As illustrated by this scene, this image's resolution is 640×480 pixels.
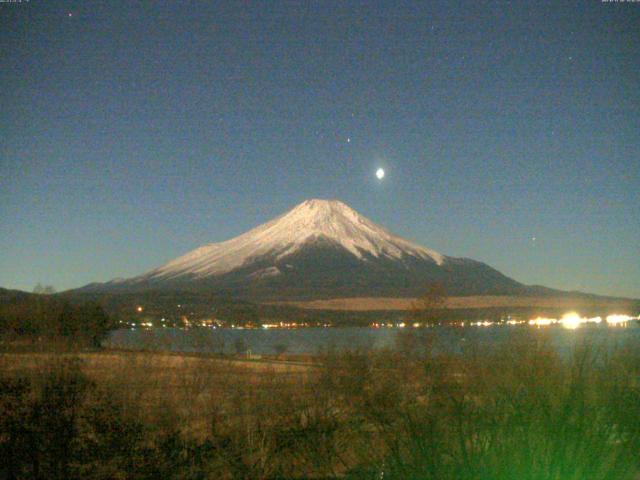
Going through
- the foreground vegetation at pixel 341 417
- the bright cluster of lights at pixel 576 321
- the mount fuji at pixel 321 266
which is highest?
the mount fuji at pixel 321 266

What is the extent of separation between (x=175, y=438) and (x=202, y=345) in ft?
36.9

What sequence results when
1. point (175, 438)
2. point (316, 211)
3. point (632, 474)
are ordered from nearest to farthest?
point (632, 474), point (175, 438), point (316, 211)

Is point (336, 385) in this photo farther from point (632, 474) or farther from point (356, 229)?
point (356, 229)

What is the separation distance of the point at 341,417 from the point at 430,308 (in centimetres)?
1690

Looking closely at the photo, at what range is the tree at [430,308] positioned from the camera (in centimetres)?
2592

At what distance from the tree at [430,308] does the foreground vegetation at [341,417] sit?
11.3m

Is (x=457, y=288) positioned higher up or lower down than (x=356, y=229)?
lower down

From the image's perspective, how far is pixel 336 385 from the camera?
42.6 ft

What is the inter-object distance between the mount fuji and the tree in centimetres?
6612

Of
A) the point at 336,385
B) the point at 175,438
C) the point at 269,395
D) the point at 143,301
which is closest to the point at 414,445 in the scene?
the point at 175,438

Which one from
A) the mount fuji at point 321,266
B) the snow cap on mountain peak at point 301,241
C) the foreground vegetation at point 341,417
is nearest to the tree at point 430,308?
the foreground vegetation at point 341,417

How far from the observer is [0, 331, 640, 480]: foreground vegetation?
429 cm

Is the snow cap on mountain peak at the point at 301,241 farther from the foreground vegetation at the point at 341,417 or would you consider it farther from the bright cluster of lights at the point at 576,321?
the foreground vegetation at the point at 341,417

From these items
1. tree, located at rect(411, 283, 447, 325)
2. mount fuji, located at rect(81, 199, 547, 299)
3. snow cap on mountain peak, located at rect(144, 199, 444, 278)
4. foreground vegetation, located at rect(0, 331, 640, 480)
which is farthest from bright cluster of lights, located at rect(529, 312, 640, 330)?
snow cap on mountain peak, located at rect(144, 199, 444, 278)
